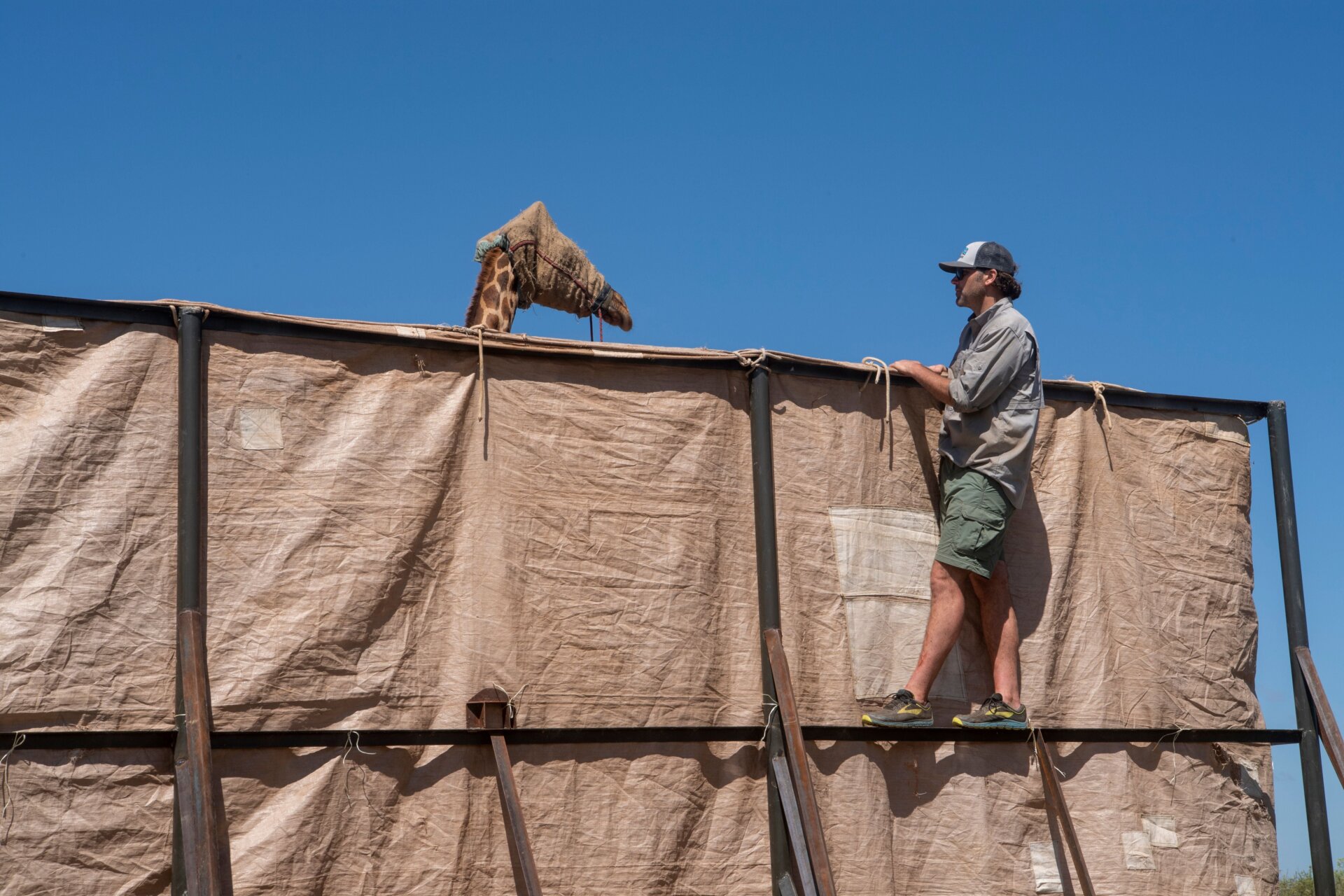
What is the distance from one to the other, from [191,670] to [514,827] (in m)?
1.06

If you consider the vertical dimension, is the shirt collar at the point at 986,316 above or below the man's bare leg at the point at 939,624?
above

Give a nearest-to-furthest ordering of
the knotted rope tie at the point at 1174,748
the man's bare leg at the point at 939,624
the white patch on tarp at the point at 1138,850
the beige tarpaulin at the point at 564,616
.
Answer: the beige tarpaulin at the point at 564,616
the man's bare leg at the point at 939,624
the white patch on tarp at the point at 1138,850
the knotted rope tie at the point at 1174,748

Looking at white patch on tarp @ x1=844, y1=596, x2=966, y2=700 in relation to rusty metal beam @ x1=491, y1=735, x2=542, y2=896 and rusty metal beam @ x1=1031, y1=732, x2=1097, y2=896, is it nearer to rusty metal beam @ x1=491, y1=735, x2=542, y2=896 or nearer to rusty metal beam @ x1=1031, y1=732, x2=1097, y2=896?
rusty metal beam @ x1=1031, y1=732, x2=1097, y2=896

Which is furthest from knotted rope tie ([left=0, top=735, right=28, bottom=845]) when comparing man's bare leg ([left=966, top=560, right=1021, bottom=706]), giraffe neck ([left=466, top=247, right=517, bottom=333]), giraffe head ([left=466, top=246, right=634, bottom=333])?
man's bare leg ([left=966, top=560, right=1021, bottom=706])

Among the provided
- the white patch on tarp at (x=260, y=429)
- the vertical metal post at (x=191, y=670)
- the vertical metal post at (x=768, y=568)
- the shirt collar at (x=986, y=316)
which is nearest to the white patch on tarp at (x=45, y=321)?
the vertical metal post at (x=191, y=670)

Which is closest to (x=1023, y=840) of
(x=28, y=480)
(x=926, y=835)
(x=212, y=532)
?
(x=926, y=835)

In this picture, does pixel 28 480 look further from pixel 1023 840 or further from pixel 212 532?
pixel 1023 840

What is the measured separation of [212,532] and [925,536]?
8.27 ft

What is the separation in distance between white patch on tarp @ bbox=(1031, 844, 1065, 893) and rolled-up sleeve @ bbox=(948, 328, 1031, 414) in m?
1.59

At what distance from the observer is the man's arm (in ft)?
17.3

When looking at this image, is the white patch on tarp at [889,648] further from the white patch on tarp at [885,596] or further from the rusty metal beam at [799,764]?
the rusty metal beam at [799,764]

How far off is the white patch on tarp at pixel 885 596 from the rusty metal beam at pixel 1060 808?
349mm

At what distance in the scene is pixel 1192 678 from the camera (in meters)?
5.59

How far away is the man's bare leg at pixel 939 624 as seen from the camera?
16.5ft
